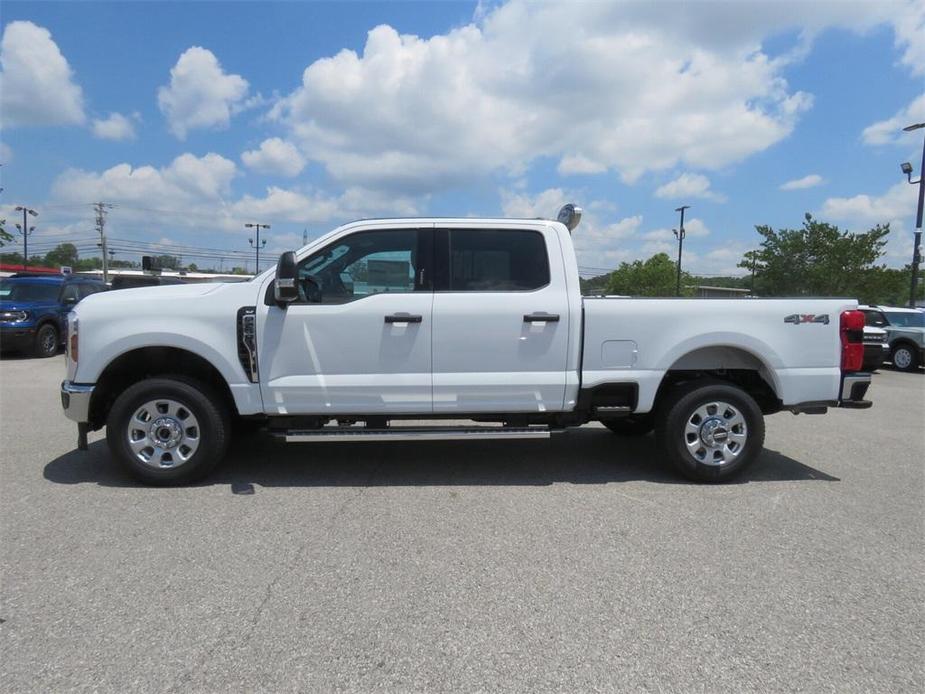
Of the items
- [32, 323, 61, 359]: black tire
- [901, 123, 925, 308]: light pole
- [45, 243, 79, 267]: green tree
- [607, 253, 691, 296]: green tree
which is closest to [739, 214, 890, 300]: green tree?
[901, 123, 925, 308]: light pole

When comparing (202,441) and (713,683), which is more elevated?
(202,441)

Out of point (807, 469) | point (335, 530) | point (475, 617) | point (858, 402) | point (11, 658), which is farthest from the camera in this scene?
point (807, 469)

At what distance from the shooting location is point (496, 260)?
5055 millimetres

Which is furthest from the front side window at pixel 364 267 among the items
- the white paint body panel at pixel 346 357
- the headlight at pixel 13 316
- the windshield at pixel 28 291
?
the windshield at pixel 28 291

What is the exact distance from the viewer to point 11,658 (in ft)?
8.68

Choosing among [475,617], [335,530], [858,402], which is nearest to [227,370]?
[335,530]

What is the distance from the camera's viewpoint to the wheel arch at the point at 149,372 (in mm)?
4977

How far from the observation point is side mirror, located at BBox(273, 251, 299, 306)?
4555mm

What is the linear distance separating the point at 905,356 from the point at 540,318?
1510 centimetres

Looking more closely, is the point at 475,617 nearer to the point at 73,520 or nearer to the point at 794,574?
the point at 794,574

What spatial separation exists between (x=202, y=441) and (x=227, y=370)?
0.57 meters

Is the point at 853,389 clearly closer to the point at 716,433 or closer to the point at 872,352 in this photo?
the point at 872,352

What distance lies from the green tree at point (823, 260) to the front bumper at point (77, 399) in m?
27.7

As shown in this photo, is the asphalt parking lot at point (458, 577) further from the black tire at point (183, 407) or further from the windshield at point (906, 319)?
the windshield at point (906, 319)
